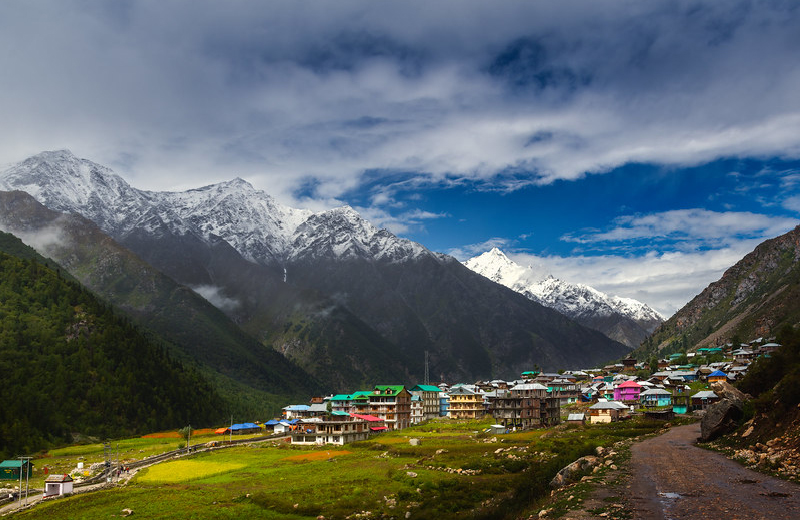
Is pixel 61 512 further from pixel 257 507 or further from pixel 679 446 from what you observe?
pixel 679 446

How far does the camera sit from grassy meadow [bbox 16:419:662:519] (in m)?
54.9

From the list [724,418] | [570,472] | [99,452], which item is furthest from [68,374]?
[724,418]

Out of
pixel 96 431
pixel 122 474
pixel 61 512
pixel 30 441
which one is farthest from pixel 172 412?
pixel 61 512

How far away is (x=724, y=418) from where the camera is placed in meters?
69.5

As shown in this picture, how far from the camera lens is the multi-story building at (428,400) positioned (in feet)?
589

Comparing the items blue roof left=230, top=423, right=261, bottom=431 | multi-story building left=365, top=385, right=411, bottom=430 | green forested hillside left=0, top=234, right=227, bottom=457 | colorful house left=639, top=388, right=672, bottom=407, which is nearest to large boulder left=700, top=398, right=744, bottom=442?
colorful house left=639, top=388, right=672, bottom=407

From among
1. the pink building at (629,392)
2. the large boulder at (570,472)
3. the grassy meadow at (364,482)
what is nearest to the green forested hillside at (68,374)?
the grassy meadow at (364,482)

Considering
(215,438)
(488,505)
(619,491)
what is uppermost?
(619,491)

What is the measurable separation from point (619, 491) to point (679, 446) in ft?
104

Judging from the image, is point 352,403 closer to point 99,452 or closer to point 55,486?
point 99,452

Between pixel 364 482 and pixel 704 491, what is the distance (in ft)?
125

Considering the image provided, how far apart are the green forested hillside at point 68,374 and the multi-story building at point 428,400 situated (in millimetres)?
71386

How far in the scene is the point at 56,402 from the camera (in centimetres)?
14675

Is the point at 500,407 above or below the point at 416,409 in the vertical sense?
above
